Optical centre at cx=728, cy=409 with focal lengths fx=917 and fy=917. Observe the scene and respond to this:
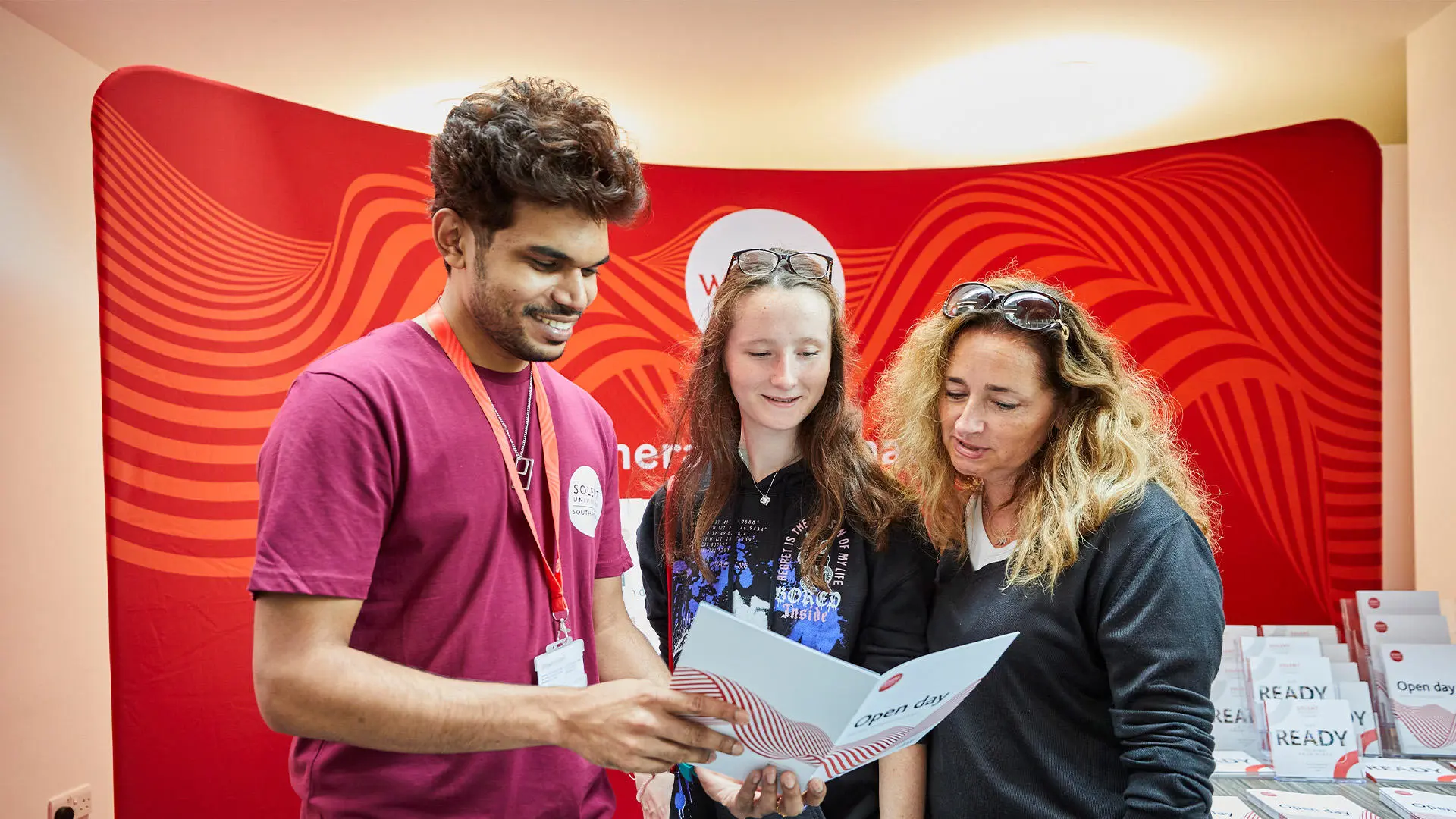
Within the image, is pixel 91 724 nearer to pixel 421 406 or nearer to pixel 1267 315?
pixel 421 406

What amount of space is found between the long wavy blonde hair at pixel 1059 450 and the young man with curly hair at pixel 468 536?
80cm

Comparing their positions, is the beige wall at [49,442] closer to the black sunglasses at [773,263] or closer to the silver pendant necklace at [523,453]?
the silver pendant necklace at [523,453]

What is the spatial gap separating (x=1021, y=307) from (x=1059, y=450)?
0.31 m

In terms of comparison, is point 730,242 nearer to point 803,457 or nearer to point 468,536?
point 803,457

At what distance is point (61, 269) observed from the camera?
3736 millimetres

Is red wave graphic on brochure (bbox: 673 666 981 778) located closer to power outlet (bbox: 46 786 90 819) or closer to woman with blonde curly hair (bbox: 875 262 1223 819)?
woman with blonde curly hair (bbox: 875 262 1223 819)

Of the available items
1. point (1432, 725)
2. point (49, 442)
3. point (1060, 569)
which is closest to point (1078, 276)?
point (1432, 725)

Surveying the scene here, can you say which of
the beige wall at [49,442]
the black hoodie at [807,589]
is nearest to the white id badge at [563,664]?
the black hoodie at [807,589]

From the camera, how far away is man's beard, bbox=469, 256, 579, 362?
1533 millimetres

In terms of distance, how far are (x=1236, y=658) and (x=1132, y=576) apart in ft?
6.37

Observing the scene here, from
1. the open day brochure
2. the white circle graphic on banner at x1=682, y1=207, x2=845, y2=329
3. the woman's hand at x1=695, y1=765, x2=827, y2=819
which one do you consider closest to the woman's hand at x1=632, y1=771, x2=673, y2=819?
the woman's hand at x1=695, y1=765, x2=827, y2=819

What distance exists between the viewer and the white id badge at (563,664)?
153cm

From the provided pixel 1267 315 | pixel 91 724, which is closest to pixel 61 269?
pixel 91 724

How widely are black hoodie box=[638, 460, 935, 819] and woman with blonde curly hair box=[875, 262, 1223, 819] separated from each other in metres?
0.07
